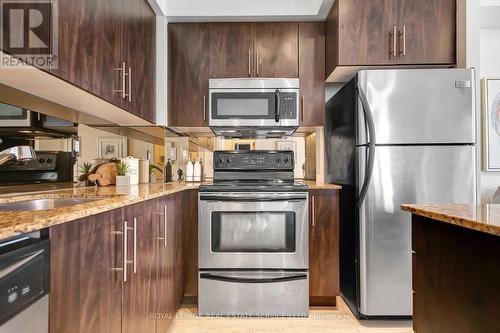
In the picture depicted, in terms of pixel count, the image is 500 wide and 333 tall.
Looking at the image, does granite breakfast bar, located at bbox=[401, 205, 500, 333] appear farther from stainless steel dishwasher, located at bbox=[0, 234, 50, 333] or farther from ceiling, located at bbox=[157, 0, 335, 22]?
ceiling, located at bbox=[157, 0, 335, 22]

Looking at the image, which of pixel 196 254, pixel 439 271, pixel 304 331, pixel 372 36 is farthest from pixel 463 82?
pixel 196 254

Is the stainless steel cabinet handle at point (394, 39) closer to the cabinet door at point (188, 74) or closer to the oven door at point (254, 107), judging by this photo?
→ the oven door at point (254, 107)

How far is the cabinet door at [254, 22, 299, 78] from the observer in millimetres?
2641

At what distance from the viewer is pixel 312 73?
A: 2.67 m

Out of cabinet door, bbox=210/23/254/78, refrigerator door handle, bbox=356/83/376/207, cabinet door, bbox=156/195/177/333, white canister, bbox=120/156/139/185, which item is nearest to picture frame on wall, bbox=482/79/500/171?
refrigerator door handle, bbox=356/83/376/207

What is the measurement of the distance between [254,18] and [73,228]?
87.7 inches

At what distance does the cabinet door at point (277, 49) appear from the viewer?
2.64m

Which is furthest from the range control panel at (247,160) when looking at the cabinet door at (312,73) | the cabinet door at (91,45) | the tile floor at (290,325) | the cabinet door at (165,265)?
the tile floor at (290,325)

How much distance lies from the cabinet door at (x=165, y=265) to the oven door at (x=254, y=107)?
34.3 inches

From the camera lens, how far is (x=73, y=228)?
0.93 m

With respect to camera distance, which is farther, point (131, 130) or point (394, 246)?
point (131, 130)

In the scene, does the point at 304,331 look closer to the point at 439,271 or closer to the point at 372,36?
the point at 439,271

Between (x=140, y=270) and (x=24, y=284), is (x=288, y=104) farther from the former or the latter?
(x=24, y=284)

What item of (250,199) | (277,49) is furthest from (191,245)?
(277,49)
